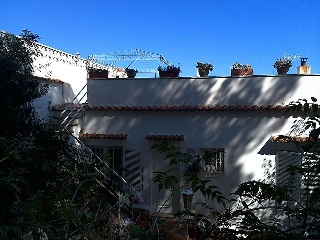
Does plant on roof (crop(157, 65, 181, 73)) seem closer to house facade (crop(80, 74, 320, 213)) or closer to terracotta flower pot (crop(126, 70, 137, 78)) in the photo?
house facade (crop(80, 74, 320, 213))

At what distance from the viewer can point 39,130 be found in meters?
7.71

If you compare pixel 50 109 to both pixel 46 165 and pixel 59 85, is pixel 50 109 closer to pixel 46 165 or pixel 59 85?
pixel 59 85

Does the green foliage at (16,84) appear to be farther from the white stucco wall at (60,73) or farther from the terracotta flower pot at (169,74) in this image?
the terracotta flower pot at (169,74)

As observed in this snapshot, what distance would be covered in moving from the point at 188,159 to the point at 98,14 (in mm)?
9606

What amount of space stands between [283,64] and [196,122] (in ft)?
11.7

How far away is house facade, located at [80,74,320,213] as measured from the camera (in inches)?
407

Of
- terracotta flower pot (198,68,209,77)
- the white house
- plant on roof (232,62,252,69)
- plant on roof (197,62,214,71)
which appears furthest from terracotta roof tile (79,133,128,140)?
plant on roof (232,62,252,69)

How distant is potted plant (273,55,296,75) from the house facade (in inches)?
12.3

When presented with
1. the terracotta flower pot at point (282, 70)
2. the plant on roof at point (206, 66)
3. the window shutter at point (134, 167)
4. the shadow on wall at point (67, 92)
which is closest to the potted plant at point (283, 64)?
the terracotta flower pot at point (282, 70)

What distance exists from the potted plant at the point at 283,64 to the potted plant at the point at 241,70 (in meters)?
0.90

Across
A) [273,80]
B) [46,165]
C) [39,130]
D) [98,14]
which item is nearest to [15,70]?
[39,130]

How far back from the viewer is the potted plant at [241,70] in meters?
10.8

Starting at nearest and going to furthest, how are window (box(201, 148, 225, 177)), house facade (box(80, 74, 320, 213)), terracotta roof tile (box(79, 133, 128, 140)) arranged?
house facade (box(80, 74, 320, 213))
window (box(201, 148, 225, 177))
terracotta roof tile (box(79, 133, 128, 140))

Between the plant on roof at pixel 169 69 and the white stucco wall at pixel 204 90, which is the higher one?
the plant on roof at pixel 169 69
